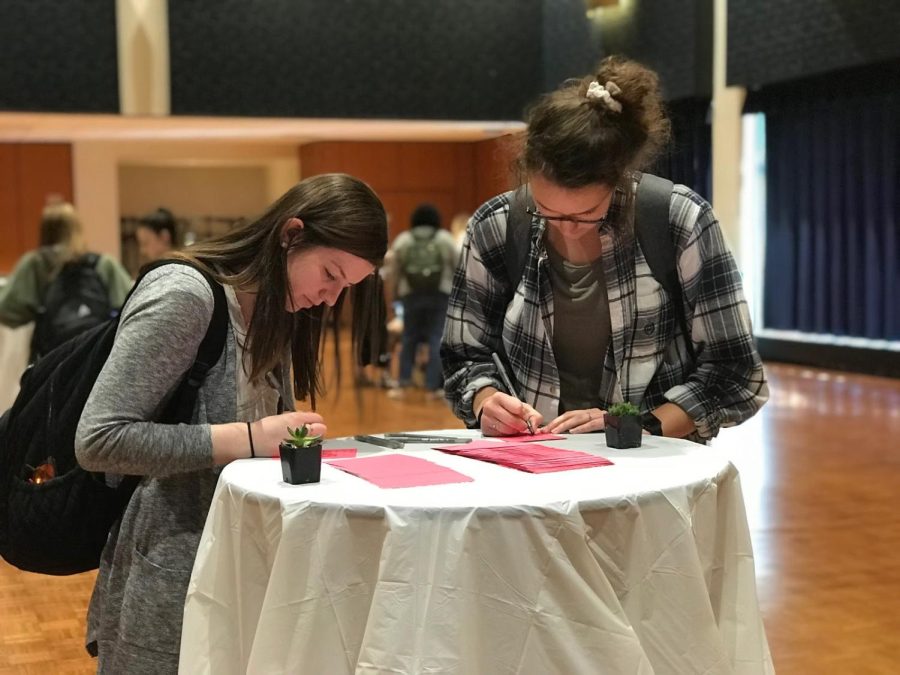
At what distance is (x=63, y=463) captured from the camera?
1.90 metres

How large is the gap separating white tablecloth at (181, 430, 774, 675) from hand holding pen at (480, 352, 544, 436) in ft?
1.27

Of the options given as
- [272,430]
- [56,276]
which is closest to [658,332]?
[272,430]

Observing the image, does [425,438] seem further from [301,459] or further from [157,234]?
[157,234]

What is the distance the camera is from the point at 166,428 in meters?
1.78

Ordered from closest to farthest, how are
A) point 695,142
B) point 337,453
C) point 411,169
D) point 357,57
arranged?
point 337,453, point 357,57, point 695,142, point 411,169

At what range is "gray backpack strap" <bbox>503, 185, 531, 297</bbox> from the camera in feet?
7.57

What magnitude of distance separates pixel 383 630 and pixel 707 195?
10146mm

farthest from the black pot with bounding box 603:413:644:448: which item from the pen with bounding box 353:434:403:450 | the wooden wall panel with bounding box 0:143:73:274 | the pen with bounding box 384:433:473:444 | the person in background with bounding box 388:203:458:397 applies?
the wooden wall panel with bounding box 0:143:73:274

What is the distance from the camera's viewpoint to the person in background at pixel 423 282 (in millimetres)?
8711

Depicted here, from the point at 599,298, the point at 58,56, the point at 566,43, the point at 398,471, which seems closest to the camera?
the point at 398,471

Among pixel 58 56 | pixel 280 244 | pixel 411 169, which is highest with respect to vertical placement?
pixel 58 56

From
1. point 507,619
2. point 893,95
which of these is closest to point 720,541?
point 507,619

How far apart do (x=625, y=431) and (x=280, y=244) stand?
2.28 ft

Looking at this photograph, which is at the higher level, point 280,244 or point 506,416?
point 280,244
